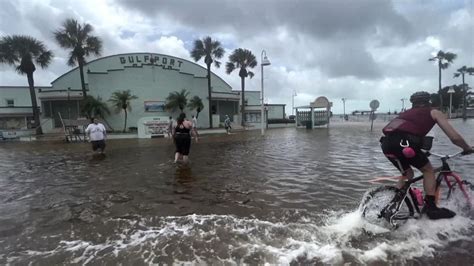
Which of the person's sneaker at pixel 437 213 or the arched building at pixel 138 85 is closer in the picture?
the person's sneaker at pixel 437 213

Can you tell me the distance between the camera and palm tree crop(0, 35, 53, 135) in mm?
28047

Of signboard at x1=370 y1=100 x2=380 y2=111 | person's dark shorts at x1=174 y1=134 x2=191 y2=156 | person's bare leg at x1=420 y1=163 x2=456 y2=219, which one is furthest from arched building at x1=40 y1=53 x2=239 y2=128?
person's bare leg at x1=420 y1=163 x2=456 y2=219

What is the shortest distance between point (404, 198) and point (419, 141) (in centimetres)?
77

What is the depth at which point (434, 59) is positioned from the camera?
54.0m

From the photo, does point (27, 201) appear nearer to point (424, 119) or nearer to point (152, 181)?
point (152, 181)

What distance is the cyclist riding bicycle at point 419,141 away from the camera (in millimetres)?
3781

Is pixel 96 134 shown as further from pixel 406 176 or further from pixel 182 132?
pixel 406 176

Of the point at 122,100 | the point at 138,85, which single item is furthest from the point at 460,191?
the point at 138,85

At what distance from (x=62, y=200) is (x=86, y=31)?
27.7 meters

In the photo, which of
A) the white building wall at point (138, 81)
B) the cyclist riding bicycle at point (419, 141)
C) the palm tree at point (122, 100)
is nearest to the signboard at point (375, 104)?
the white building wall at point (138, 81)

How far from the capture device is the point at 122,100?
99.7 feet

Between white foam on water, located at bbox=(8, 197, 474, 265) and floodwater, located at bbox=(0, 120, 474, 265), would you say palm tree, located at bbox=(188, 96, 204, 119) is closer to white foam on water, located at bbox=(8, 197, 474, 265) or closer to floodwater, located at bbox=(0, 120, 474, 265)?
floodwater, located at bbox=(0, 120, 474, 265)

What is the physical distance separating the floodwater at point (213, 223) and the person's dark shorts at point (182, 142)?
4.97 ft

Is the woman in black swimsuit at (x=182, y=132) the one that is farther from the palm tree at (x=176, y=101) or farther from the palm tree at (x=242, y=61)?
the palm tree at (x=242, y=61)
